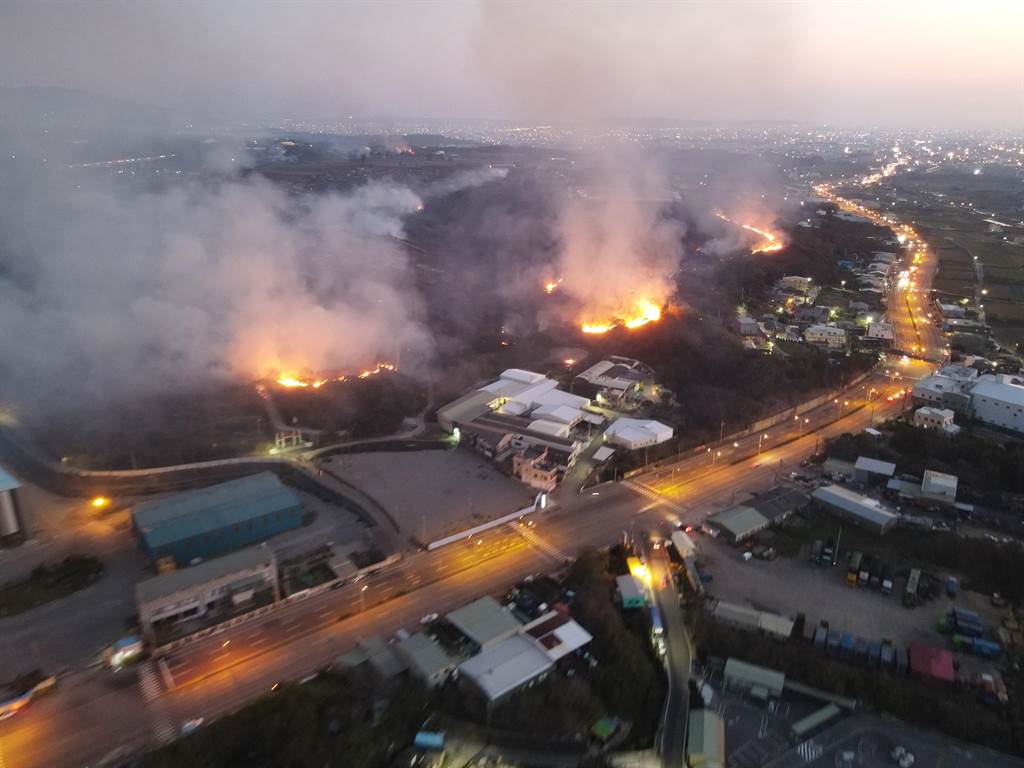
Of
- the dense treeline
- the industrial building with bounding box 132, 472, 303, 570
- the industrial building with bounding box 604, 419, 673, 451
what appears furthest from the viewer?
A: the industrial building with bounding box 604, 419, 673, 451

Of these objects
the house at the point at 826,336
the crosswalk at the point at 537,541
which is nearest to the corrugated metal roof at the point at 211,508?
the crosswalk at the point at 537,541

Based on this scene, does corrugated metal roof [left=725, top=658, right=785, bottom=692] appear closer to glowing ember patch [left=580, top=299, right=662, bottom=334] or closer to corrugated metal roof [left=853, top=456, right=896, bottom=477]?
corrugated metal roof [left=853, top=456, right=896, bottom=477]

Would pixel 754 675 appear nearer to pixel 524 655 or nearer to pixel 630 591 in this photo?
pixel 630 591

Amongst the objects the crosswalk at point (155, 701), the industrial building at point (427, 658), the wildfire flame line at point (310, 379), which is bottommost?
the crosswalk at point (155, 701)

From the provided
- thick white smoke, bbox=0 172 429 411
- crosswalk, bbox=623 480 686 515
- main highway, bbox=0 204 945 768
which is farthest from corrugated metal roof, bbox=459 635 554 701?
thick white smoke, bbox=0 172 429 411

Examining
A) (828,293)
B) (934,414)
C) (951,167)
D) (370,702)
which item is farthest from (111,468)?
(951,167)

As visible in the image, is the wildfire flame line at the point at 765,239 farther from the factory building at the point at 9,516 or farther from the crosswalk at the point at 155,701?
the crosswalk at the point at 155,701

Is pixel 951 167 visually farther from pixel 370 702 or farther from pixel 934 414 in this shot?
pixel 370 702
